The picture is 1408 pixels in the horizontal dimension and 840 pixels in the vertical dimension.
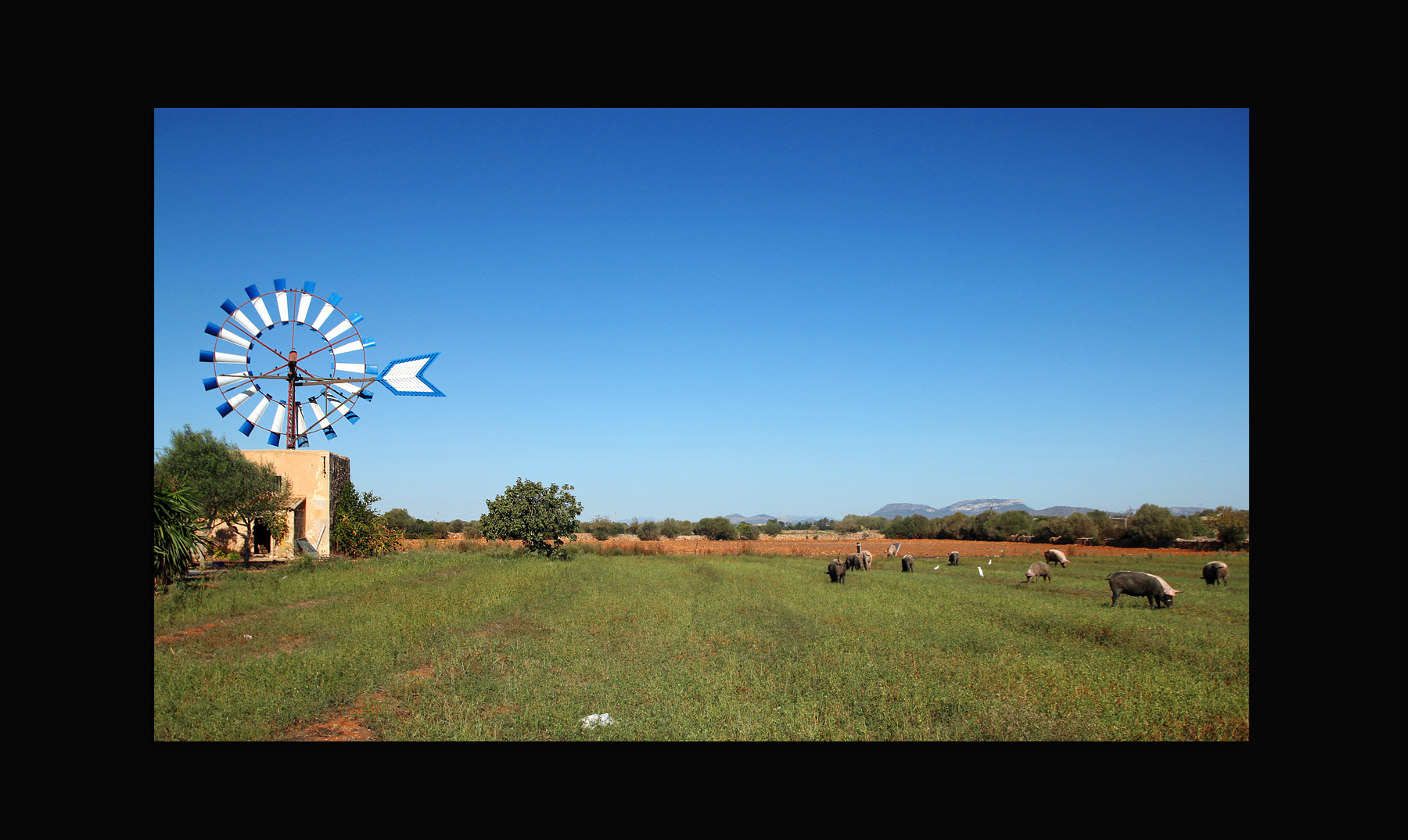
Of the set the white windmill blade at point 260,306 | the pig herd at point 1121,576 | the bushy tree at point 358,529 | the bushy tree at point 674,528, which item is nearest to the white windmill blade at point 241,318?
the white windmill blade at point 260,306

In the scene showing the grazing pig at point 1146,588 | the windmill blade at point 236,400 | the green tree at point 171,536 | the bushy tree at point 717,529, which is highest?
the windmill blade at point 236,400

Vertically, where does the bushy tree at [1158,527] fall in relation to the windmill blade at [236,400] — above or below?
below

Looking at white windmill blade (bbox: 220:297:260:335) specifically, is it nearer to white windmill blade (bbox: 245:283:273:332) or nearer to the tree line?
white windmill blade (bbox: 245:283:273:332)

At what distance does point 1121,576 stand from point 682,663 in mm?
13128

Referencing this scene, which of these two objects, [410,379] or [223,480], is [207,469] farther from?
[410,379]

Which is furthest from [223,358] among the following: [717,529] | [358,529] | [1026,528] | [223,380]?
[1026,528]

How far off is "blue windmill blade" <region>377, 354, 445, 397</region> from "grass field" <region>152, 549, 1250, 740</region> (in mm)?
4576

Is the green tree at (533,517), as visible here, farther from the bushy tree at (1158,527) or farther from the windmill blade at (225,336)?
the bushy tree at (1158,527)

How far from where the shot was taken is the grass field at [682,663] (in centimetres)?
643

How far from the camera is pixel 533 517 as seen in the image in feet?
89.6

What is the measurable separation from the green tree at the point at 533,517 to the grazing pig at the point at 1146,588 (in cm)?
2049

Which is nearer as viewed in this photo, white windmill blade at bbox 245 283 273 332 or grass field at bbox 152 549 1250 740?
grass field at bbox 152 549 1250 740

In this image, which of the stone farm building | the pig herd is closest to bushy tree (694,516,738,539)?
the pig herd

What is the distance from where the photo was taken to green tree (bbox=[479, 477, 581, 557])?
1071 inches
